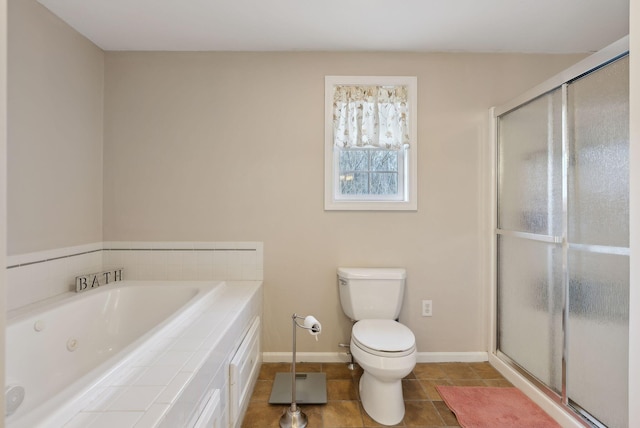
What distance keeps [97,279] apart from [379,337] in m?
1.81

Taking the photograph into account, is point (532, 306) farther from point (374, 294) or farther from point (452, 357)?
point (374, 294)

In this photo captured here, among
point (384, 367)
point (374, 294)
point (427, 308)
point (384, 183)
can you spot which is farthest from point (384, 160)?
point (384, 367)

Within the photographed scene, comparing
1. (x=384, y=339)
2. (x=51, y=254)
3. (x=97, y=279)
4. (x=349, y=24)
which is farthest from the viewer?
(x=97, y=279)

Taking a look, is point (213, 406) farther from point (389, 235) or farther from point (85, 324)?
point (389, 235)

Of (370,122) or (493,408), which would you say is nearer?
(493,408)

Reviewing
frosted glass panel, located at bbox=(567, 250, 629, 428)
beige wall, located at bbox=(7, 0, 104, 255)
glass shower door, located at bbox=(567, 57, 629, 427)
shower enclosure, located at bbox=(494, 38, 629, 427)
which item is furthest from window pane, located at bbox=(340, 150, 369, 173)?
beige wall, located at bbox=(7, 0, 104, 255)

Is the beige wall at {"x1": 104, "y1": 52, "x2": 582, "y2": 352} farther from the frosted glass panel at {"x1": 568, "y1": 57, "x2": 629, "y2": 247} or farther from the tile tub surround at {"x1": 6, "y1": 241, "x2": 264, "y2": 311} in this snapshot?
the frosted glass panel at {"x1": 568, "y1": 57, "x2": 629, "y2": 247}

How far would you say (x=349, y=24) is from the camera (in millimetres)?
1879

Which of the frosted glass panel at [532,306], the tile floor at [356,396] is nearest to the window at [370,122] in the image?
the frosted glass panel at [532,306]

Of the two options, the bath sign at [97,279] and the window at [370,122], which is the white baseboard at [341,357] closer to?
the window at [370,122]

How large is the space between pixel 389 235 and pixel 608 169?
3.96 ft

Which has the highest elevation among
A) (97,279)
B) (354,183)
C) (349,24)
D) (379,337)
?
(349,24)

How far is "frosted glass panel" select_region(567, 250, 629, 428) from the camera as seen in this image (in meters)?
1.30

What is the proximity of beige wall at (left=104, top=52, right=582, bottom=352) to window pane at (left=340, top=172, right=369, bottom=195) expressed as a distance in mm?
177
